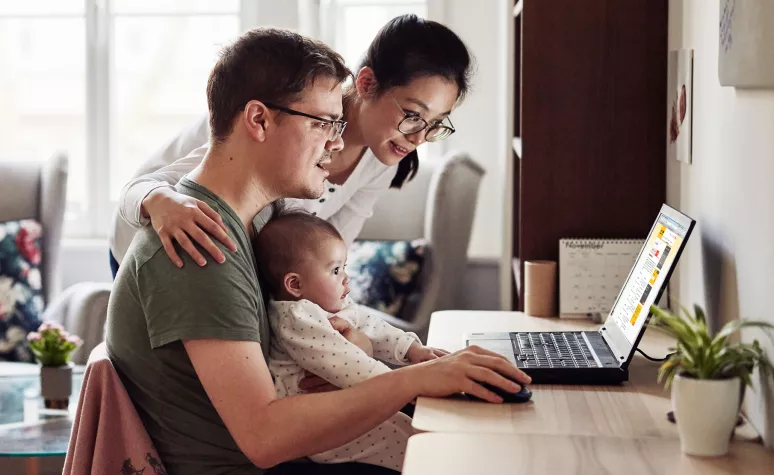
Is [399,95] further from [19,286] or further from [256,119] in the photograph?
[19,286]

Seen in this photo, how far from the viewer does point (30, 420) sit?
2.66 m

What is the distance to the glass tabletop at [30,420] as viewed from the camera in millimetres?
2406

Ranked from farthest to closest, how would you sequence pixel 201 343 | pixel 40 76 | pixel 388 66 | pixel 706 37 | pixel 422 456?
pixel 40 76, pixel 388 66, pixel 706 37, pixel 201 343, pixel 422 456

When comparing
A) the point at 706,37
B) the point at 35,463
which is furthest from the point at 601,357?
the point at 35,463

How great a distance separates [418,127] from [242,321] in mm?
842

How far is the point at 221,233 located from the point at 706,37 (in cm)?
98

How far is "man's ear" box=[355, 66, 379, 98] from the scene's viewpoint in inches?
86.7

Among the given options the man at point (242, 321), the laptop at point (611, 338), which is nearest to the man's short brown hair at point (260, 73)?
the man at point (242, 321)

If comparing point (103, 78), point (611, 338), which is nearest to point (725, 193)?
point (611, 338)

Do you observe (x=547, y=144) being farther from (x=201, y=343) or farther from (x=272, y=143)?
(x=201, y=343)

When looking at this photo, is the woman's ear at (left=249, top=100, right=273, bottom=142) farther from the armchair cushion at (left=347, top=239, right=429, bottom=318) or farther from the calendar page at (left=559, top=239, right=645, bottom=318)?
the armchair cushion at (left=347, top=239, right=429, bottom=318)

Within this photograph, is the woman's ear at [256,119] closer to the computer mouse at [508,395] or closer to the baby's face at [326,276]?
the baby's face at [326,276]

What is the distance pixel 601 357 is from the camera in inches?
72.2

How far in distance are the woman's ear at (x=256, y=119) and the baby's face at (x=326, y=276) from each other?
0.28 m
